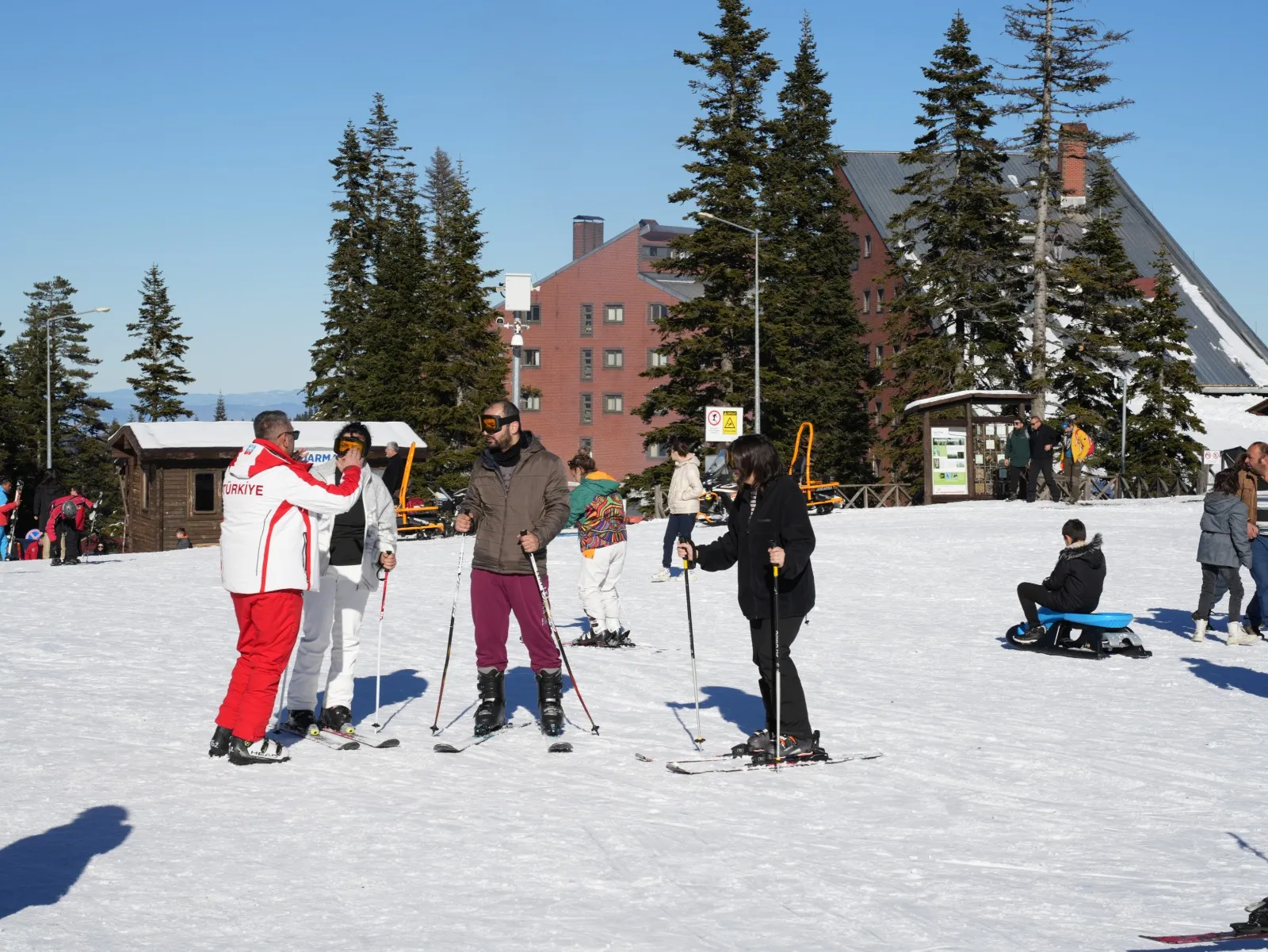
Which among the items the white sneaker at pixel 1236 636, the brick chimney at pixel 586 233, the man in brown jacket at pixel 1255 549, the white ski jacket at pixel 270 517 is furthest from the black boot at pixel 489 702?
the brick chimney at pixel 586 233

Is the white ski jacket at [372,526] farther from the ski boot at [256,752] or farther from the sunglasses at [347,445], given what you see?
the ski boot at [256,752]

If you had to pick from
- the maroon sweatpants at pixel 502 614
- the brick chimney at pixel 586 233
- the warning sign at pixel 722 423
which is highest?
the brick chimney at pixel 586 233

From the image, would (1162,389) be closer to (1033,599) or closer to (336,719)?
(1033,599)

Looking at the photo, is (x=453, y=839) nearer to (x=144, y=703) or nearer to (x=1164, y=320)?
(x=144, y=703)

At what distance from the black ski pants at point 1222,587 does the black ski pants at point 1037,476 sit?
17.2m

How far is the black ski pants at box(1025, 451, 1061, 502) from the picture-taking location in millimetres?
31062

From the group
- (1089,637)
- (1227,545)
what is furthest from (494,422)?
(1227,545)

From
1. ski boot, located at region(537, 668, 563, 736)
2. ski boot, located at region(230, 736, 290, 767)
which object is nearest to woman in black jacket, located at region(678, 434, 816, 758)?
ski boot, located at region(537, 668, 563, 736)

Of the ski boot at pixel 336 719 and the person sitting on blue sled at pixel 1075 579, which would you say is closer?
the ski boot at pixel 336 719

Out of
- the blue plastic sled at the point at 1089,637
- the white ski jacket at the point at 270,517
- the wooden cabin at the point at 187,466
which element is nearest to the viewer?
the white ski jacket at the point at 270,517

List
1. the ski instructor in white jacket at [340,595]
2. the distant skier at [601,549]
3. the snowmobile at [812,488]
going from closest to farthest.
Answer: the ski instructor in white jacket at [340,595] < the distant skier at [601,549] < the snowmobile at [812,488]

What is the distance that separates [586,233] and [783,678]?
99794 mm

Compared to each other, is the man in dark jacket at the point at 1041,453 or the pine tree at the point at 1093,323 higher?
the pine tree at the point at 1093,323

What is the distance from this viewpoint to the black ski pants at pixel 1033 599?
44.4ft
